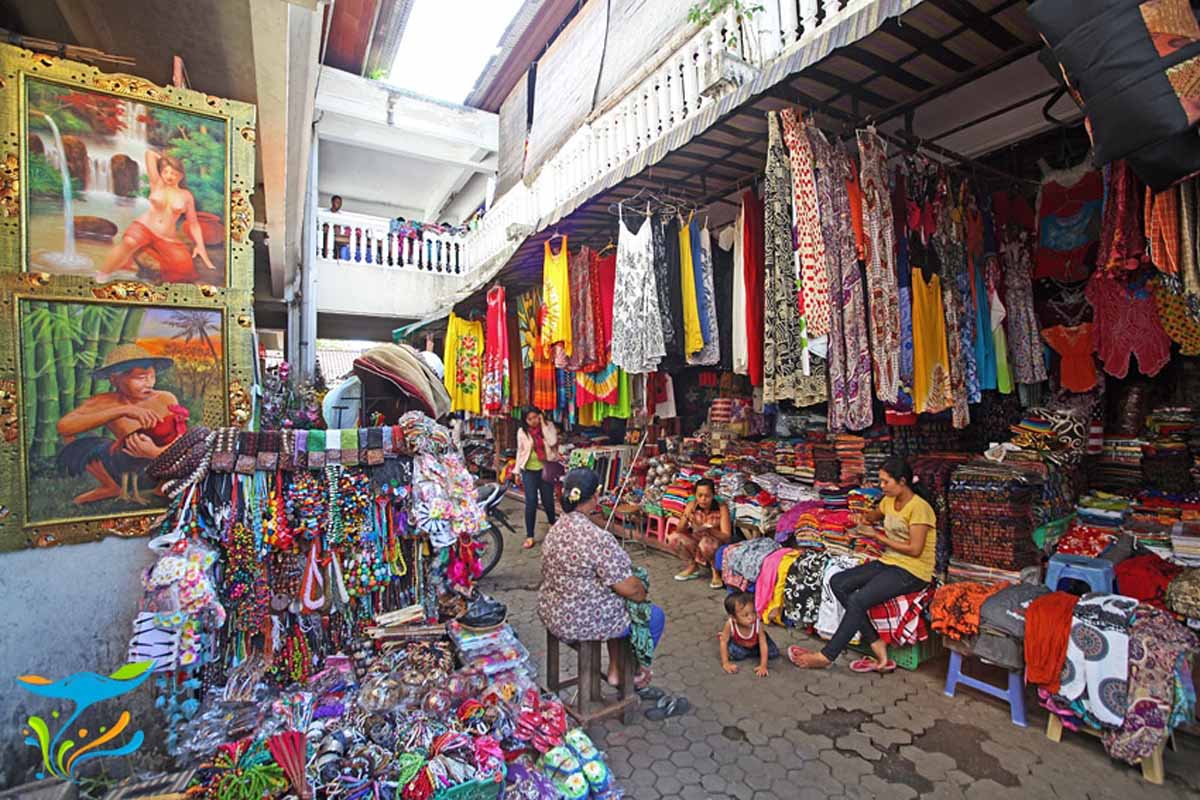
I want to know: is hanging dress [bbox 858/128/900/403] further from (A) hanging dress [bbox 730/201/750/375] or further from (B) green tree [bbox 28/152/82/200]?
(B) green tree [bbox 28/152/82/200]

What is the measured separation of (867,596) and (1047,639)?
3.02ft

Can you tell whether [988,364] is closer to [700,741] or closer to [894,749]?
[894,749]

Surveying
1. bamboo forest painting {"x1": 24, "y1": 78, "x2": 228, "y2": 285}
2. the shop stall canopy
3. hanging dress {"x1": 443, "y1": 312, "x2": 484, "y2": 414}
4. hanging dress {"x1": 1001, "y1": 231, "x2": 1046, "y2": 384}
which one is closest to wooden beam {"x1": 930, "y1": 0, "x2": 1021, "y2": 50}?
the shop stall canopy

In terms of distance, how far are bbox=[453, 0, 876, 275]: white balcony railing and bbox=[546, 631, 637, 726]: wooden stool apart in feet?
10.4

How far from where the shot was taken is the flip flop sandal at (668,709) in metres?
3.05

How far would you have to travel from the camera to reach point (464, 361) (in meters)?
7.74

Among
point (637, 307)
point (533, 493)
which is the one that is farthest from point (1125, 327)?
point (533, 493)

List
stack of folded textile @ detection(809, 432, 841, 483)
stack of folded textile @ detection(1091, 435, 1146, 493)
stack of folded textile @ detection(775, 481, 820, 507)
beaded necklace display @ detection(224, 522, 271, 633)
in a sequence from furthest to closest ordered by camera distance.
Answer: stack of folded textile @ detection(775, 481, 820, 507) → stack of folded textile @ detection(809, 432, 841, 483) → stack of folded textile @ detection(1091, 435, 1146, 493) → beaded necklace display @ detection(224, 522, 271, 633)

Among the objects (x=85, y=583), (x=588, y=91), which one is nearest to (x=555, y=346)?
(x=85, y=583)

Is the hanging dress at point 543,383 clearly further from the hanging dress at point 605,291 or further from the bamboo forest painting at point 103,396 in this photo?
the bamboo forest painting at point 103,396

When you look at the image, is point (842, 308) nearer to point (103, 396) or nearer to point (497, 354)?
point (103, 396)

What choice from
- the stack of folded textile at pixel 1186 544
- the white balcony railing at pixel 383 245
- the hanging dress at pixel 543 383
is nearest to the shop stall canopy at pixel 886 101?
the hanging dress at pixel 543 383

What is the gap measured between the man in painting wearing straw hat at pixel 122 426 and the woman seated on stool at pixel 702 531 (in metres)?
3.99

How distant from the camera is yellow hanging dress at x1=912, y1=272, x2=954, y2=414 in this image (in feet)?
11.8
